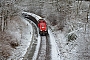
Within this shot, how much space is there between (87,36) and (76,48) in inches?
158

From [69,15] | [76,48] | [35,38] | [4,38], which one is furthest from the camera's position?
[69,15]

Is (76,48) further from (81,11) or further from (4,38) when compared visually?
(81,11)

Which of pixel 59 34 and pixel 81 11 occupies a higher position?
pixel 81 11

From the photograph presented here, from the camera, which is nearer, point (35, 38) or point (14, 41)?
point (14, 41)

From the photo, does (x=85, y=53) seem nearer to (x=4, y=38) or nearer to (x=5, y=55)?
(x=5, y=55)

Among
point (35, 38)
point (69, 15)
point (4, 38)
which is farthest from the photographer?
point (69, 15)

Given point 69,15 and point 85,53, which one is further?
point 69,15

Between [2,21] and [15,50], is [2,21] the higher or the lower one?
the higher one

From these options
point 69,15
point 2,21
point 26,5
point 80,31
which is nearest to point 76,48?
point 80,31

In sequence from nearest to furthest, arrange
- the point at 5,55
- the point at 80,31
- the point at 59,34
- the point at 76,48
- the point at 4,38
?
the point at 5,55
the point at 76,48
the point at 4,38
the point at 80,31
the point at 59,34

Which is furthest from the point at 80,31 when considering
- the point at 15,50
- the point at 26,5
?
the point at 26,5

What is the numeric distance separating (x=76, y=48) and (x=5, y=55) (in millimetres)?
8933

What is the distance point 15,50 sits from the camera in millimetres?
26922

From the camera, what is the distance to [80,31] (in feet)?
106
